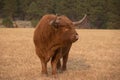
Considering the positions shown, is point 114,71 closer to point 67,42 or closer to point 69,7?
point 67,42

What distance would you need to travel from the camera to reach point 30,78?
26.3ft

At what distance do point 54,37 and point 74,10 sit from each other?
37.2 m

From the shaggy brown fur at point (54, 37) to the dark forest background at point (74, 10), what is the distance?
3297 cm

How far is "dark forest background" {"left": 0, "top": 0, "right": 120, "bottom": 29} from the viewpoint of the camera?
42094 millimetres

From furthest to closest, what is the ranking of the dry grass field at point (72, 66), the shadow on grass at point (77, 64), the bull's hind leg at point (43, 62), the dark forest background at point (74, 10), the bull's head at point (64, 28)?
the dark forest background at point (74, 10)
the shadow on grass at point (77, 64)
the dry grass field at point (72, 66)
the bull's hind leg at point (43, 62)
the bull's head at point (64, 28)

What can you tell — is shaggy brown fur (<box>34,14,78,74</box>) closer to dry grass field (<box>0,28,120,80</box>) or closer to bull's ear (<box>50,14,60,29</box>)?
bull's ear (<box>50,14,60,29</box>)

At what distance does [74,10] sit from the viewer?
44281mm

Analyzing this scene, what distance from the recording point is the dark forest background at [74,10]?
138 ft

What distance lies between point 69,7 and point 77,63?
117 feet

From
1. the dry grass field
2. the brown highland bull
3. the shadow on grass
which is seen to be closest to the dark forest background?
the dry grass field

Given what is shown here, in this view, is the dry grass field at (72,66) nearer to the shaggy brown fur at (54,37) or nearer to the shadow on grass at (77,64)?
the shadow on grass at (77,64)

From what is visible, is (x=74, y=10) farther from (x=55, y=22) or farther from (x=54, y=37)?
(x=55, y=22)

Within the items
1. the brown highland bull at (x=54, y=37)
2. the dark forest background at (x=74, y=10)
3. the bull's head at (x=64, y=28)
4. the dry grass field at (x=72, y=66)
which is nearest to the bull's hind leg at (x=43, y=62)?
the brown highland bull at (x=54, y=37)

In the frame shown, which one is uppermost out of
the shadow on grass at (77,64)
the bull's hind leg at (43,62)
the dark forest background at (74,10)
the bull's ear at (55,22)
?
the bull's ear at (55,22)
